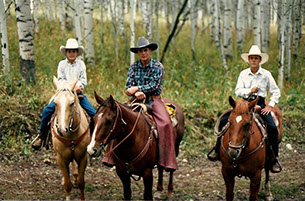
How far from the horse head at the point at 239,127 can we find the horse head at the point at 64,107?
2.39 metres

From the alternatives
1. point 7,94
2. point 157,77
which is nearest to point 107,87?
point 7,94

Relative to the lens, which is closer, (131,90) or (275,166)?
(131,90)

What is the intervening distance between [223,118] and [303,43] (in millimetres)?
12345

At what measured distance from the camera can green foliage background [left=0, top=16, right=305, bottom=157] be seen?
843cm

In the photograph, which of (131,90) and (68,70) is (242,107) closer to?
(131,90)

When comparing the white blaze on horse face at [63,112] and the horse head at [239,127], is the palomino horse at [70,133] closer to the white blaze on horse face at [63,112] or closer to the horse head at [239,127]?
the white blaze on horse face at [63,112]

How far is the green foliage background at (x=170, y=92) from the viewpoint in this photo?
27.7ft

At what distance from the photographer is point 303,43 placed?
16156mm

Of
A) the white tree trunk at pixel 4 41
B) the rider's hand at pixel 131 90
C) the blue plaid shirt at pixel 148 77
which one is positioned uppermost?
the white tree trunk at pixel 4 41

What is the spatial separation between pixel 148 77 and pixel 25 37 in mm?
5474

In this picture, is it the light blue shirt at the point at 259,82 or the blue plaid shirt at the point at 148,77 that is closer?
the blue plaid shirt at the point at 148,77

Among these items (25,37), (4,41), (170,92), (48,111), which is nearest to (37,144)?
(48,111)

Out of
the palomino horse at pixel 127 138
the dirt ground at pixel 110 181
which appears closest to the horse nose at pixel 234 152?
the palomino horse at pixel 127 138

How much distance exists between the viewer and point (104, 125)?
411cm
